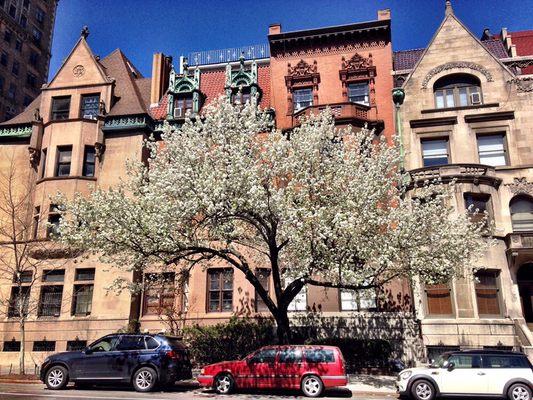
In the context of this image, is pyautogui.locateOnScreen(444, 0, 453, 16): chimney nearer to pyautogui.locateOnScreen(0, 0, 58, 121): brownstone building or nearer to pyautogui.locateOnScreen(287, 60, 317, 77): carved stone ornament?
pyautogui.locateOnScreen(287, 60, 317, 77): carved stone ornament

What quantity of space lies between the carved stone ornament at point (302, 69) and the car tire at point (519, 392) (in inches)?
842

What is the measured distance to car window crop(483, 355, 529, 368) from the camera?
15.5 meters

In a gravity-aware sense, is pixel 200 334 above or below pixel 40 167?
below

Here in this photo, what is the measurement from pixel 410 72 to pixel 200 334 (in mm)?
19791

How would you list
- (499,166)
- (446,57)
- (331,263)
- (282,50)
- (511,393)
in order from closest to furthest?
1. (511,393)
2. (331,263)
3. (499,166)
4. (446,57)
5. (282,50)

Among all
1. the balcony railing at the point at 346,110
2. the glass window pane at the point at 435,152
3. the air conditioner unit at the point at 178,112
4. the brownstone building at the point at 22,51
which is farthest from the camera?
the brownstone building at the point at 22,51

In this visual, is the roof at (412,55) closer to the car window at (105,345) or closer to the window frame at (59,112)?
the window frame at (59,112)

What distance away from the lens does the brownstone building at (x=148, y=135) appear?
83.1 feet

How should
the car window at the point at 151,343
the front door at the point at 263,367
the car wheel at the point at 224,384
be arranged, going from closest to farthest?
the front door at the point at 263,367 < the car wheel at the point at 224,384 < the car window at the point at 151,343

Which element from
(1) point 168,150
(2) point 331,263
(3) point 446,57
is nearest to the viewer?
(2) point 331,263

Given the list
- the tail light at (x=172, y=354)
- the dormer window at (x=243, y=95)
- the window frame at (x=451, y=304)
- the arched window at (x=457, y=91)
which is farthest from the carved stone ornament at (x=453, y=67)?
the tail light at (x=172, y=354)

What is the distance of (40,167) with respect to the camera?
94.9ft

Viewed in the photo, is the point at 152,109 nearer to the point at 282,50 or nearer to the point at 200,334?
the point at 282,50

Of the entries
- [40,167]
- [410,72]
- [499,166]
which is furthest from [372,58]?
[40,167]
